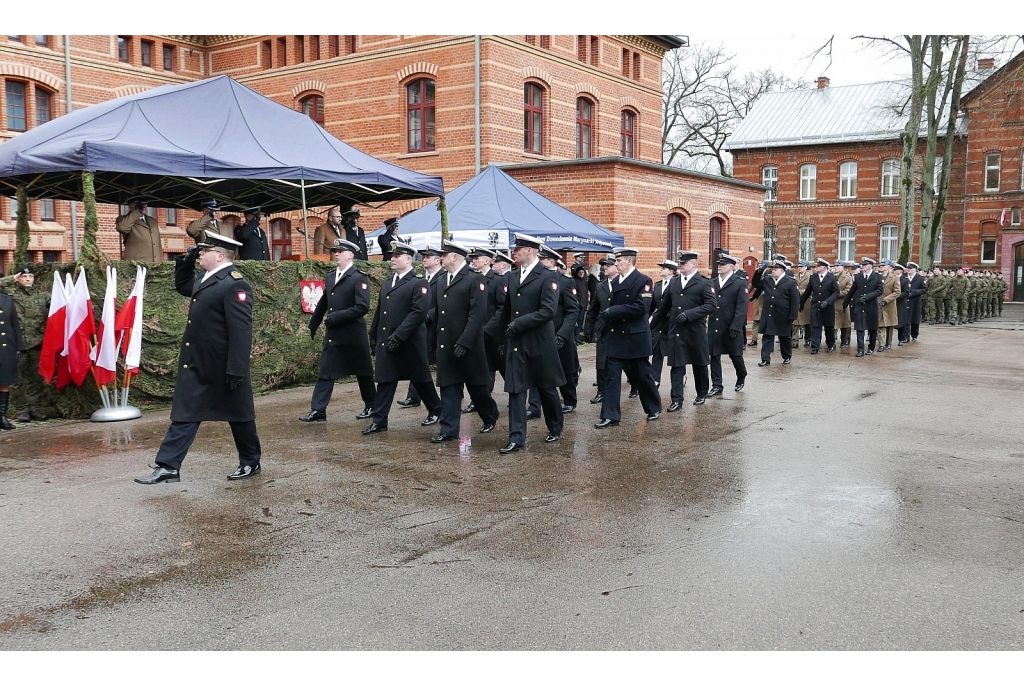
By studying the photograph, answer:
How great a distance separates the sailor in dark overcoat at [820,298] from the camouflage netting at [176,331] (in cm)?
887

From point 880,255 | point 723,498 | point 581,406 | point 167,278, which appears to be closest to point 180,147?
point 167,278

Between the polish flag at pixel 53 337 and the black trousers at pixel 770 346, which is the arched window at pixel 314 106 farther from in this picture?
the polish flag at pixel 53 337

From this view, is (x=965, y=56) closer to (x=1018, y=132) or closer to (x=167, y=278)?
(x=1018, y=132)

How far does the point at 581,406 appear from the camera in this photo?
10.9 m

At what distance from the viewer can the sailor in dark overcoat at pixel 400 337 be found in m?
8.78

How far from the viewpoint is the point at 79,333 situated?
31.7 feet

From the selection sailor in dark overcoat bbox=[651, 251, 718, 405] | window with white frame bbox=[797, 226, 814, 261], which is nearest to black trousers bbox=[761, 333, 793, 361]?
sailor in dark overcoat bbox=[651, 251, 718, 405]

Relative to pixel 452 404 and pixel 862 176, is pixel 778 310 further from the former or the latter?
pixel 862 176

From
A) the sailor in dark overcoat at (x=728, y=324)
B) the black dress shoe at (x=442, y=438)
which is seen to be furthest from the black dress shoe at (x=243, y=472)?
the sailor in dark overcoat at (x=728, y=324)

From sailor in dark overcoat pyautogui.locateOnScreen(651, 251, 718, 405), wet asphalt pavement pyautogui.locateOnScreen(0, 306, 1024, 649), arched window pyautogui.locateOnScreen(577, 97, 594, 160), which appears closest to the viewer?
wet asphalt pavement pyautogui.locateOnScreen(0, 306, 1024, 649)

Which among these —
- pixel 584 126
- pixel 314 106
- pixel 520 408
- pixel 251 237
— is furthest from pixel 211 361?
pixel 584 126

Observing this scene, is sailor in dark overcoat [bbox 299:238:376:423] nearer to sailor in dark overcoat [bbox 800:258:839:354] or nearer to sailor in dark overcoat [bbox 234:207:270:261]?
sailor in dark overcoat [bbox 234:207:270:261]

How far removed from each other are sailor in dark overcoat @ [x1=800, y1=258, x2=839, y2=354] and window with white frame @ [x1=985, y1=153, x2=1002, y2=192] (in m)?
33.5

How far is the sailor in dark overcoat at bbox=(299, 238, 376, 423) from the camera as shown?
30.3 ft
